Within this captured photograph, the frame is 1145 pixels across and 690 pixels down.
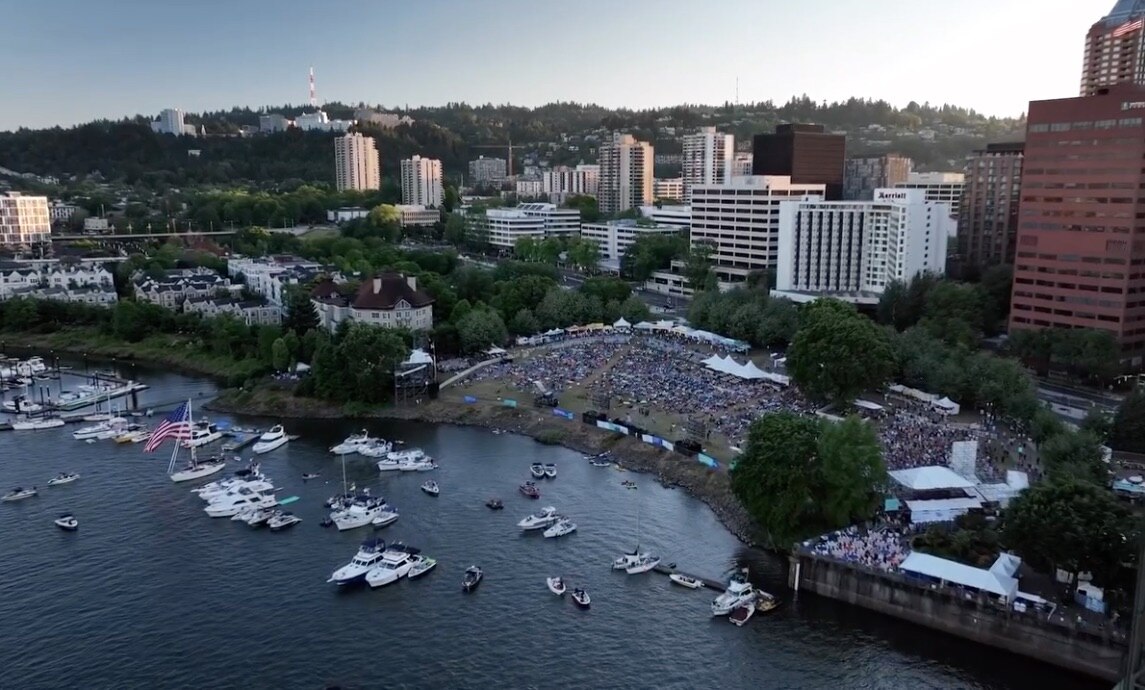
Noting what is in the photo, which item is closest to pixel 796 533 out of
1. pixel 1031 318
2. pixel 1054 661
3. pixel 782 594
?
pixel 782 594

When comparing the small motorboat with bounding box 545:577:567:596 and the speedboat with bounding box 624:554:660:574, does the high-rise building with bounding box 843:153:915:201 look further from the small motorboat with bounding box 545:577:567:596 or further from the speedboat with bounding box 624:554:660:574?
the small motorboat with bounding box 545:577:567:596

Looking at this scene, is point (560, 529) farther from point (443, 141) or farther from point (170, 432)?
point (443, 141)

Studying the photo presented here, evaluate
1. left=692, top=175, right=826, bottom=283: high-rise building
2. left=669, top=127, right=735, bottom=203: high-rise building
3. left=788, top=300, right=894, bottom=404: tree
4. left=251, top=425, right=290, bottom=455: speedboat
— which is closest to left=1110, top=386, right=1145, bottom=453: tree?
left=788, top=300, right=894, bottom=404: tree

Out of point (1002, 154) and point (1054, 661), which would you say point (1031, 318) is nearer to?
point (1002, 154)

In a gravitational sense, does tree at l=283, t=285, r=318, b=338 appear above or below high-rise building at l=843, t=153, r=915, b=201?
below

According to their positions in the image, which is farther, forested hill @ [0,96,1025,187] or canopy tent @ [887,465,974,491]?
forested hill @ [0,96,1025,187]

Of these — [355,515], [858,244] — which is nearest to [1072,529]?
[355,515]

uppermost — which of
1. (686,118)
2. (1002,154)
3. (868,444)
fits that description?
(686,118)
